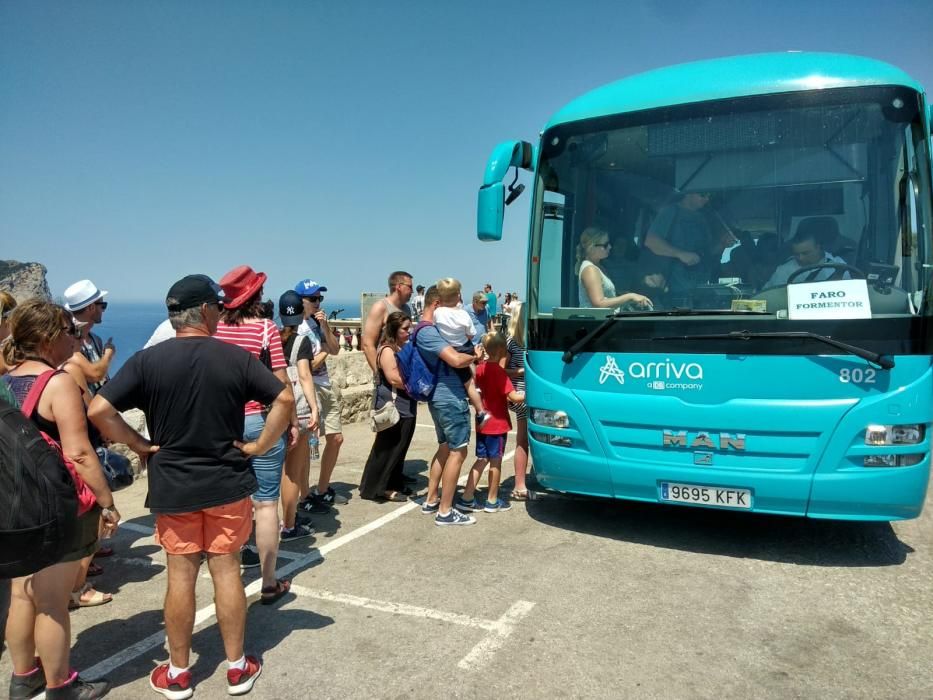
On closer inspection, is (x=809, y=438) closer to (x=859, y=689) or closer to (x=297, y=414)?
(x=859, y=689)

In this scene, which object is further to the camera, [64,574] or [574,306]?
[574,306]

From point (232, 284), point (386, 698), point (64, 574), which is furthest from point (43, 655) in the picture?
point (232, 284)

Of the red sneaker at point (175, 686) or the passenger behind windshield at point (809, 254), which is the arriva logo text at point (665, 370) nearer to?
the passenger behind windshield at point (809, 254)

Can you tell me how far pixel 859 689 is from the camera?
10.2ft

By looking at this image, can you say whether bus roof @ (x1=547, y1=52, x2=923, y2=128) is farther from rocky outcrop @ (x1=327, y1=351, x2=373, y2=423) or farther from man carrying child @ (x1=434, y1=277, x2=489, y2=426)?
rocky outcrop @ (x1=327, y1=351, x2=373, y2=423)

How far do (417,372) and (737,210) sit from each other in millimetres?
2636

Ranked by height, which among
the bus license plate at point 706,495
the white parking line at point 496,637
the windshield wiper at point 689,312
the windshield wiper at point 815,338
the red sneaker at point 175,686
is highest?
the windshield wiper at point 689,312

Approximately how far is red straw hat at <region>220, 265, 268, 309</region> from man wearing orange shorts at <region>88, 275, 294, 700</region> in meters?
0.95

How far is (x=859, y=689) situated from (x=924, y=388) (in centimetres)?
206

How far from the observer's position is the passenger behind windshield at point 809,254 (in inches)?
181

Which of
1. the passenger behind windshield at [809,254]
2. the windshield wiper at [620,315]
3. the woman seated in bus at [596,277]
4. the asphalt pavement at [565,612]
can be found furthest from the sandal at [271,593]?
the passenger behind windshield at [809,254]

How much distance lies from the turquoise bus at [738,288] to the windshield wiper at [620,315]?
2cm

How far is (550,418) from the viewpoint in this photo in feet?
17.2

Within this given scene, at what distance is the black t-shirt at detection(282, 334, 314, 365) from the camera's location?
524 centimetres
